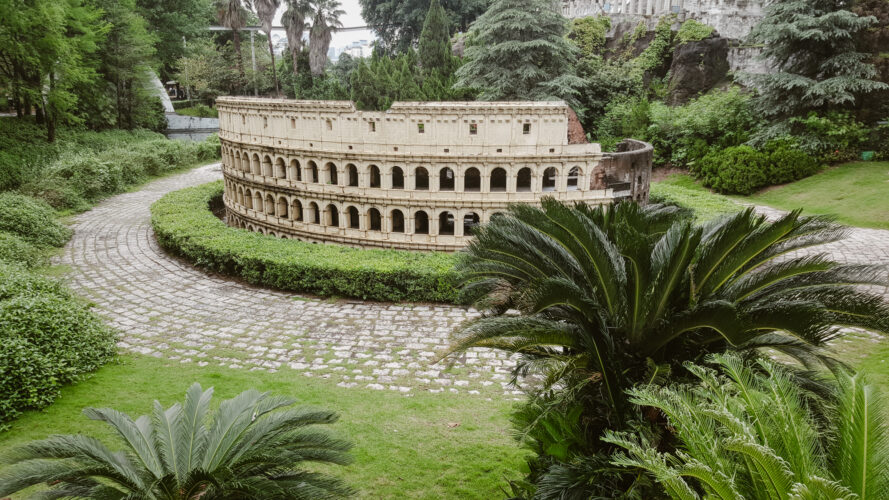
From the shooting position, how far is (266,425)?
854cm

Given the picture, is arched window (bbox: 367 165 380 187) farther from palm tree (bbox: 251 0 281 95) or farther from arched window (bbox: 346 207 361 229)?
palm tree (bbox: 251 0 281 95)

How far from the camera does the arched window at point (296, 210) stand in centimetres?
2692

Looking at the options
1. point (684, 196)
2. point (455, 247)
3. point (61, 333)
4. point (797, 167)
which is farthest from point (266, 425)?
point (797, 167)

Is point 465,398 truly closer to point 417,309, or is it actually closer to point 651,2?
point 417,309

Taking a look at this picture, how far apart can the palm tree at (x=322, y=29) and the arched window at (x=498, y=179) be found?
38318 millimetres

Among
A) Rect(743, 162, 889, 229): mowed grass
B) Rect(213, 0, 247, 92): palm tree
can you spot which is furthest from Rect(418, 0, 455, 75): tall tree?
Rect(743, 162, 889, 229): mowed grass

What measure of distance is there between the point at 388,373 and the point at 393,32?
65146 millimetres

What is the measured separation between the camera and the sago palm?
26.2 feet

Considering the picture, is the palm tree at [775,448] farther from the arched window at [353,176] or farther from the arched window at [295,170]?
the arched window at [295,170]

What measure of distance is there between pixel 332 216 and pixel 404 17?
4879cm

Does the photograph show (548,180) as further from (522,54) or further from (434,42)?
(434,42)

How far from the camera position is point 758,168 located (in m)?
33.4

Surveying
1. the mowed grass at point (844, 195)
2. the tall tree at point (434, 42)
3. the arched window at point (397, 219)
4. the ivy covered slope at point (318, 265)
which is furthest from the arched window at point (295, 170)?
the tall tree at point (434, 42)

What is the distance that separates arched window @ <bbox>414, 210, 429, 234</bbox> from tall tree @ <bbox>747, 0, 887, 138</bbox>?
22883 mm
